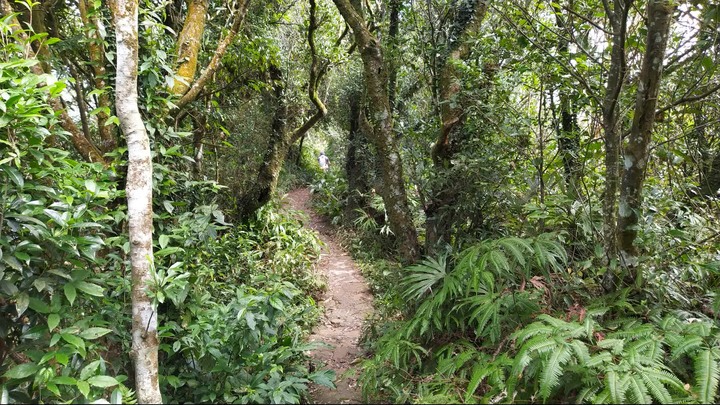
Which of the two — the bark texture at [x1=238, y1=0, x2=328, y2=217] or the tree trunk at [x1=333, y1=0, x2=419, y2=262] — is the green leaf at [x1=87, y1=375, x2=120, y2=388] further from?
the bark texture at [x1=238, y1=0, x2=328, y2=217]

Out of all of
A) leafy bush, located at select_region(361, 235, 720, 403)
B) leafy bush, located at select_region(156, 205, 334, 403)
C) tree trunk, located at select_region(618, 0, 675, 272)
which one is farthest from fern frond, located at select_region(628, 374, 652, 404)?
leafy bush, located at select_region(156, 205, 334, 403)

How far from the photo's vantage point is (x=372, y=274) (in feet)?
26.8

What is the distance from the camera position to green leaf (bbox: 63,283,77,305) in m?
2.47

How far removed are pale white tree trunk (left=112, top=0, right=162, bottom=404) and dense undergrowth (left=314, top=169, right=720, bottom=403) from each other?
177cm

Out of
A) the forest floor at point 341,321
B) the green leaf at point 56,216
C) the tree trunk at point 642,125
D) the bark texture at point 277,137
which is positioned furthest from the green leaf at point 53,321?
the bark texture at point 277,137

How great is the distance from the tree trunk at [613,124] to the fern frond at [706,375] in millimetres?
1025

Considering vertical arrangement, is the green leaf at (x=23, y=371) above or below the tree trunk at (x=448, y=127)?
below

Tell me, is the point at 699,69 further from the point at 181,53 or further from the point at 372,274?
the point at 372,274

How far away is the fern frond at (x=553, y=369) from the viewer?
2.17 meters

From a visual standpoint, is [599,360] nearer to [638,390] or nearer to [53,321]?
[638,390]

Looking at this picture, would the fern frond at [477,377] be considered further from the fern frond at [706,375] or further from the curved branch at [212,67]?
the curved branch at [212,67]

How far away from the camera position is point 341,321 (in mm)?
6547

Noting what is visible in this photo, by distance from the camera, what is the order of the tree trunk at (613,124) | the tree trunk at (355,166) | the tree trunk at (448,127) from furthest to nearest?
1. the tree trunk at (355,166)
2. the tree trunk at (448,127)
3. the tree trunk at (613,124)

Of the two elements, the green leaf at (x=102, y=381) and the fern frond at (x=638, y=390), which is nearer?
the fern frond at (x=638, y=390)
